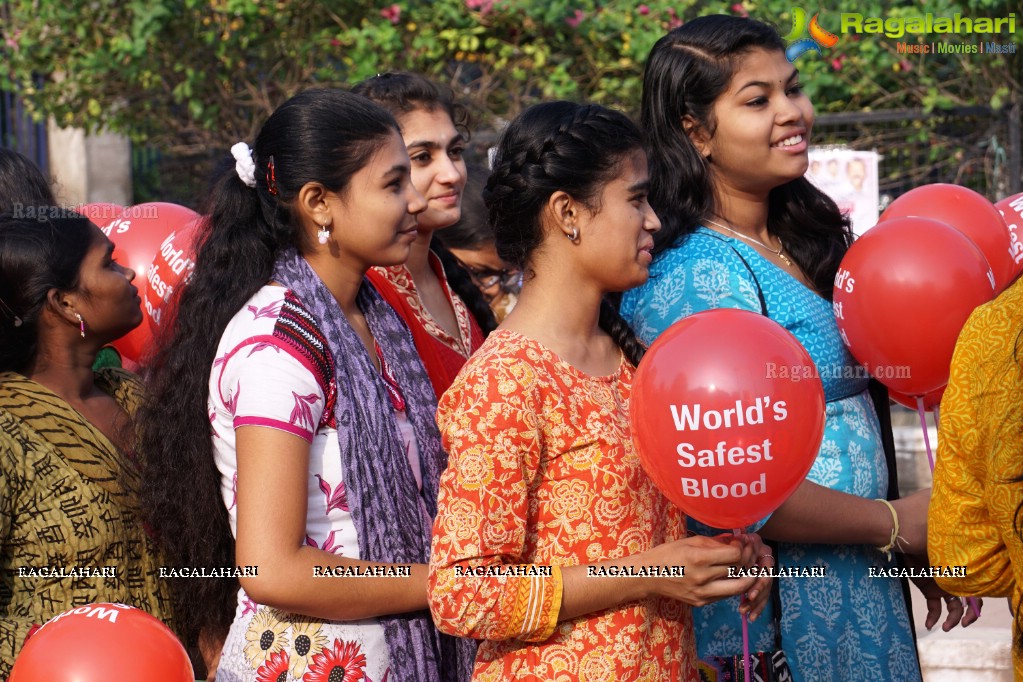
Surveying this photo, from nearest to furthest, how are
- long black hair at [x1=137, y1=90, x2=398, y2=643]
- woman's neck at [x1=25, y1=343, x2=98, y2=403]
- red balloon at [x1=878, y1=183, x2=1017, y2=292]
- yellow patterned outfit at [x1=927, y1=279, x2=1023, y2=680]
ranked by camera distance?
yellow patterned outfit at [x1=927, y1=279, x2=1023, y2=680]
long black hair at [x1=137, y1=90, x2=398, y2=643]
woman's neck at [x1=25, y1=343, x2=98, y2=403]
red balloon at [x1=878, y1=183, x2=1017, y2=292]

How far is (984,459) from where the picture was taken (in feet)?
6.20

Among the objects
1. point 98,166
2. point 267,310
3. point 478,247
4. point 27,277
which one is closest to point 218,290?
point 267,310

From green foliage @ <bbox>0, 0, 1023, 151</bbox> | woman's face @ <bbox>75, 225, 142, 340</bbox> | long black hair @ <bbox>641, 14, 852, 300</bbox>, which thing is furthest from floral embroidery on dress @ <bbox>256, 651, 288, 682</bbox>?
green foliage @ <bbox>0, 0, 1023, 151</bbox>

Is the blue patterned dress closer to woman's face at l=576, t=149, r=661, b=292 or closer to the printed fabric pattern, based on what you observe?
woman's face at l=576, t=149, r=661, b=292

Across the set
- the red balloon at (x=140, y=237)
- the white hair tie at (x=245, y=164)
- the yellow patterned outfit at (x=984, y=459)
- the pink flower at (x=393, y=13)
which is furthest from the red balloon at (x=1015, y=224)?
the pink flower at (x=393, y=13)

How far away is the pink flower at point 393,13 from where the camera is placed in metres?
7.81

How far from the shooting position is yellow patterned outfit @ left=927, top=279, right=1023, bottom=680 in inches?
70.5

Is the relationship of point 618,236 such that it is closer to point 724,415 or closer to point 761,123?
point 724,415

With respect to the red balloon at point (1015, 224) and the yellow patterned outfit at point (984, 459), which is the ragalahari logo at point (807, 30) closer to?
the red balloon at point (1015, 224)

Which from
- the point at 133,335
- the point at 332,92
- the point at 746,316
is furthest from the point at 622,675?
the point at 133,335

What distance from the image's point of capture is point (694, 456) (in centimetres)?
203

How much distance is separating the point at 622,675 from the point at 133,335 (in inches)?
81.9

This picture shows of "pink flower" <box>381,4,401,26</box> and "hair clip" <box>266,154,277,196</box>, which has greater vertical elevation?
"pink flower" <box>381,4,401,26</box>

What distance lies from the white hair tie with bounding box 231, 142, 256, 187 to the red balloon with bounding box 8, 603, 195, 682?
87 cm
